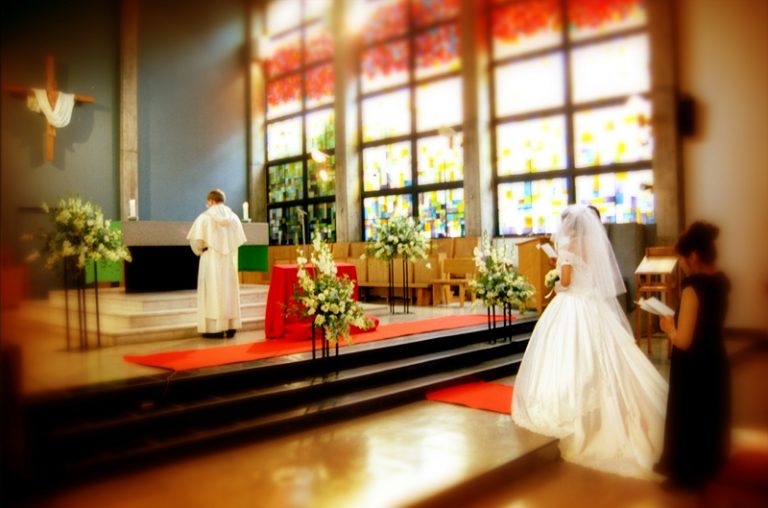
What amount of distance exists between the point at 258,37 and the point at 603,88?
584cm

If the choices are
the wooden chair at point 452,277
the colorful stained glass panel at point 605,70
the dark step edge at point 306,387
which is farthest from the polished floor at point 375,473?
the colorful stained glass panel at point 605,70

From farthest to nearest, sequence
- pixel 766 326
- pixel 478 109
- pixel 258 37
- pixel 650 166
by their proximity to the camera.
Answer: pixel 258 37 < pixel 478 109 < pixel 650 166 < pixel 766 326

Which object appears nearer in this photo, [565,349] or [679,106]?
[679,106]

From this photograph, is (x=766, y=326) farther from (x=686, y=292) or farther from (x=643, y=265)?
(x=643, y=265)

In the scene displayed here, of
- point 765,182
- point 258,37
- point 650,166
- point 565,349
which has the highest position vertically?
point 258,37

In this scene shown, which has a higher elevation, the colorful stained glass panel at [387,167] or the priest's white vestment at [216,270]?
the colorful stained glass panel at [387,167]

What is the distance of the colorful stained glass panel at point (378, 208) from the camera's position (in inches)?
448

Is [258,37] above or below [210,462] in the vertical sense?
above

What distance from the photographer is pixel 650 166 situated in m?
8.73

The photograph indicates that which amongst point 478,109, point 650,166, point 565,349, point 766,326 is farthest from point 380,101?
point 766,326

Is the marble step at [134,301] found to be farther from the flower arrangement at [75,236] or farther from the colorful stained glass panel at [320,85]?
the colorful stained glass panel at [320,85]

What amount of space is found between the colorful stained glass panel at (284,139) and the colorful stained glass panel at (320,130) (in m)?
0.36

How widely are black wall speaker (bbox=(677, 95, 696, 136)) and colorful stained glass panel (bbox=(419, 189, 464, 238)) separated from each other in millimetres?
8736

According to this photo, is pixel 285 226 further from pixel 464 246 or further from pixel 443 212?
pixel 464 246
